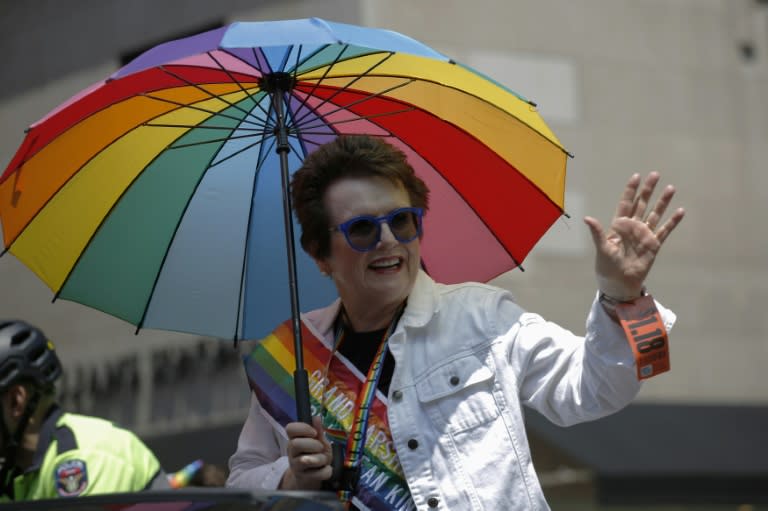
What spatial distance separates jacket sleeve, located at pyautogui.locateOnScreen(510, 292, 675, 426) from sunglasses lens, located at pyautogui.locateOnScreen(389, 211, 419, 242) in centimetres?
42

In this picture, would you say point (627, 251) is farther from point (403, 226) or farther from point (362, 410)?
point (362, 410)

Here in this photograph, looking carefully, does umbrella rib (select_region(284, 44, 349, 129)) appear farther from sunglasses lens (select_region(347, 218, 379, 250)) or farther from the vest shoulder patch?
the vest shoulder patch

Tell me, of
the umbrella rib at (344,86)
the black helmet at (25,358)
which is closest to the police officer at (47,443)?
the black helmet at (25,358)

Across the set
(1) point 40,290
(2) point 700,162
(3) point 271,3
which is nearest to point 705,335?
(2) point 700,162

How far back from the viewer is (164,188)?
472cm

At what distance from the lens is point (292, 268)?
4340 mm

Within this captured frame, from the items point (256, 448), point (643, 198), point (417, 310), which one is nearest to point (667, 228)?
point (643, 198)

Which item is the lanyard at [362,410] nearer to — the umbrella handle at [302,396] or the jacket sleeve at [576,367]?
the umbrella handle at [302,396]

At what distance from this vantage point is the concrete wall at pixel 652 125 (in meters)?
17.1

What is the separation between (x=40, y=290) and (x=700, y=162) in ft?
31.5

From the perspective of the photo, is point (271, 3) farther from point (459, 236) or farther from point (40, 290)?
point (459, 236)

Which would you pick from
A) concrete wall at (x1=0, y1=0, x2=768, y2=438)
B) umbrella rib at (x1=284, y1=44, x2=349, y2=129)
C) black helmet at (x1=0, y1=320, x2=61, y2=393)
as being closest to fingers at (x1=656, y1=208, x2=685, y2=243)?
umbrella rib at (x1=284, y1=44, x2=349, y2=129)

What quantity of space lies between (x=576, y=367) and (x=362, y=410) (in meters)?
0.64

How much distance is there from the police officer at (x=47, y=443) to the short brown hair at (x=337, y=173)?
4.88 ft
